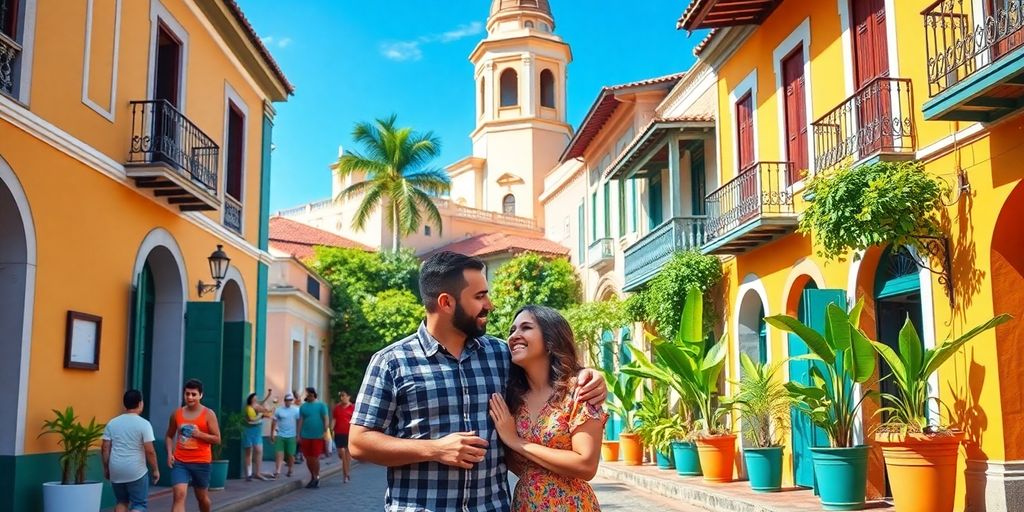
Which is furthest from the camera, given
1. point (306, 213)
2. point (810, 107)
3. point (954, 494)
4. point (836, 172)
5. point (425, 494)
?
point (306, 213)

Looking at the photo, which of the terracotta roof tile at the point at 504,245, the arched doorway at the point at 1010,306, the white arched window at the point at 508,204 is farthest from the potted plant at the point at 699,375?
the white arched window at the point at 508,204

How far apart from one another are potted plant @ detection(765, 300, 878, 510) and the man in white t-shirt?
652 centimetres

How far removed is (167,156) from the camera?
Result: 14258 millimetres

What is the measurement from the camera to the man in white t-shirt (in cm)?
981

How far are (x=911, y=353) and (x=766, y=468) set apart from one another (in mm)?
4039

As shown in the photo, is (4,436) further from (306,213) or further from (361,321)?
(306,213)

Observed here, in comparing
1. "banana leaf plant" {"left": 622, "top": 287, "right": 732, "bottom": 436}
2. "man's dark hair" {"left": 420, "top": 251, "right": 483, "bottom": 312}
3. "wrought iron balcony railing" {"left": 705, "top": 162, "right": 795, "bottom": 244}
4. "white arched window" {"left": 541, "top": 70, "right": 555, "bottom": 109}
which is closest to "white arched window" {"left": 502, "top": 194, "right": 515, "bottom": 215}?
"white arched window" {"left": 541, "top": 70, "right": 555, "bottom": 109}

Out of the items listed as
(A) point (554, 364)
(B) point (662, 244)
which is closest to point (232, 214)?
(B) point (662, 244)

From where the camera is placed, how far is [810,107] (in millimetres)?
14570

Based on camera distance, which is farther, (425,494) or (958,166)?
(958,166)

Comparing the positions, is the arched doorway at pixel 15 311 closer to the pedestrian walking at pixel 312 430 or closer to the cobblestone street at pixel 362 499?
the cobblestone street at pixel 362 499

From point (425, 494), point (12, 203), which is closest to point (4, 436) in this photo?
point (12, 203)

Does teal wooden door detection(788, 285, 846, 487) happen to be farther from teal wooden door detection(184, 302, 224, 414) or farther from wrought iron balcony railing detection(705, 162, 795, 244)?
teal wooden door detection(184, 302, 224, 414)

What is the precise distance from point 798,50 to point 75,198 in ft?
32.6
